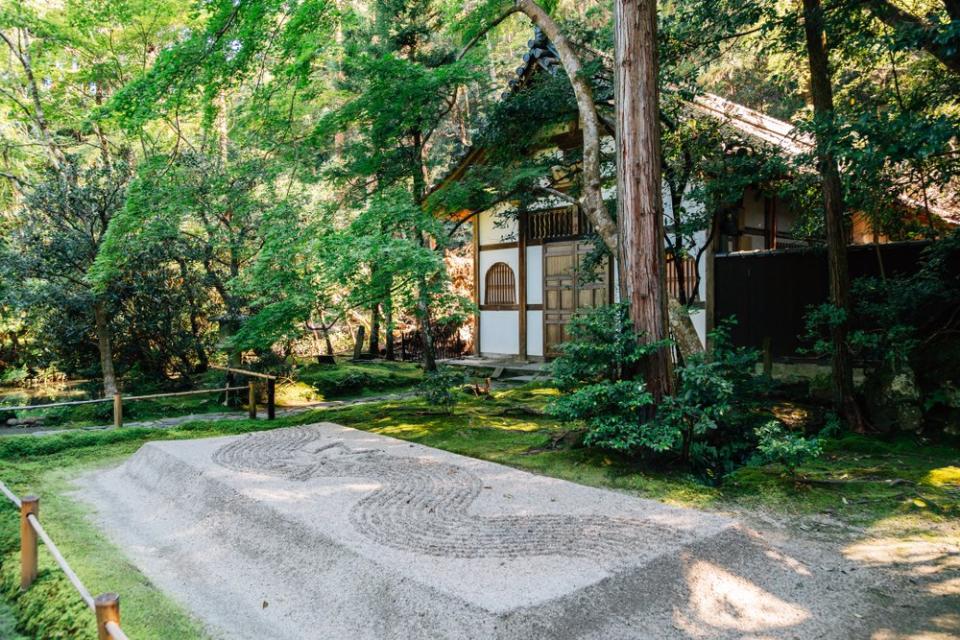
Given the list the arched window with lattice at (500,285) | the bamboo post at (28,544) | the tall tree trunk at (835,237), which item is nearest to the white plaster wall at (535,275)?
the arched window with lattice at (500,285)

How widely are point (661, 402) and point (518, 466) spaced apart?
1.56 m

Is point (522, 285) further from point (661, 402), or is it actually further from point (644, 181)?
point (661, 402)

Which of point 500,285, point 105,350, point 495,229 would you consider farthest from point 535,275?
point 105,350

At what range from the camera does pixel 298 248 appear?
7.86 m

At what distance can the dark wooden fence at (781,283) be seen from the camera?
7.90 meters

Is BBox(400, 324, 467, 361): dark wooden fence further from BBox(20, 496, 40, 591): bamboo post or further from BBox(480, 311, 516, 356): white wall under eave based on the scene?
BBox(20, 496, 40, 591): bamboo post

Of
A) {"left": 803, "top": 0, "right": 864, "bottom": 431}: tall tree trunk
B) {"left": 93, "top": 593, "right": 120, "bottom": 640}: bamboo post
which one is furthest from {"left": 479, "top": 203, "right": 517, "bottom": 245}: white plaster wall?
{"left": 93, "top": 593, "right": 120, "bottom": 640}: bamboo post

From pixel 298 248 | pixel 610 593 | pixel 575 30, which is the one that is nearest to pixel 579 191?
pixel 575 30

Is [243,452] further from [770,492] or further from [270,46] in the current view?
[770,492]

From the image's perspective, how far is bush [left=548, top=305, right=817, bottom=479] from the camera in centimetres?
545

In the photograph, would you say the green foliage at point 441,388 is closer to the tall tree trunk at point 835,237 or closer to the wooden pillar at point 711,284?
the wooden pillar at point 711,284

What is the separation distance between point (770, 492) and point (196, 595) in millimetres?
4652

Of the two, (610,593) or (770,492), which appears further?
(770,492)

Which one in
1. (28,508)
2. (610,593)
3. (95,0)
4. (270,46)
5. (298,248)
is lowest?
(610,593)
